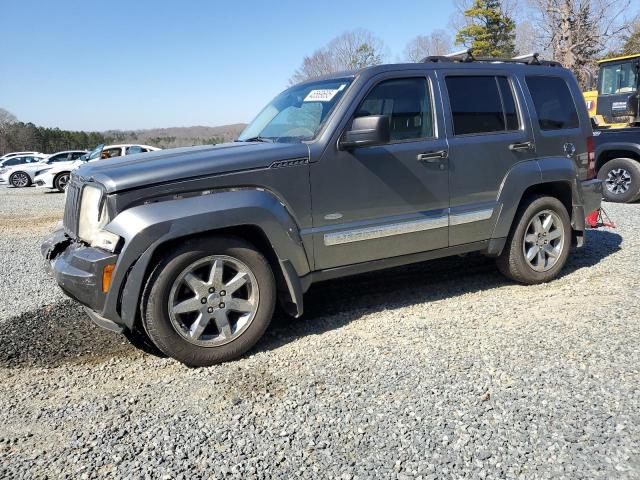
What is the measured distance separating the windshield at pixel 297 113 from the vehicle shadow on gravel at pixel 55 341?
205 centimetres

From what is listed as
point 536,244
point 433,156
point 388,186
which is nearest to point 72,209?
point 388,186

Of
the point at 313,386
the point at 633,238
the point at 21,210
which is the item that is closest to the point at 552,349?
the point at 313,386

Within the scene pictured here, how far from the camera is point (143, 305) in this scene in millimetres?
3467

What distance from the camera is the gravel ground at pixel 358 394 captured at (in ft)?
8.42

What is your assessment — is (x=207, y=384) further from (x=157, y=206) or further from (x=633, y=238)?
(x=633, y=238)

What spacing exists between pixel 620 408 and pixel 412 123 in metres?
2.58

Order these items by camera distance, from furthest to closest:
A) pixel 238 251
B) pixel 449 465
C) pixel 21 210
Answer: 1. pixel 21 210
2. pixel 238 251
3. pixel 449 465

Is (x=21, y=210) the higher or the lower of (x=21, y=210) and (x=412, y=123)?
the lower

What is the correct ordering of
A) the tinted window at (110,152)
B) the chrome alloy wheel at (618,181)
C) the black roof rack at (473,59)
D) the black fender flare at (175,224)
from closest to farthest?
the black fender flare at (175,224)
the black roof rack at (473,59)
the chrome alloy wheel at (618,181)
the tinted window at (110,152)

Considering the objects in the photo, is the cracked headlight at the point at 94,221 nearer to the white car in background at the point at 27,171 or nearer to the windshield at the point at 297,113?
the windshield at the point at 297,113

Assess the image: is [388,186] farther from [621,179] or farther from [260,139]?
[621,179]

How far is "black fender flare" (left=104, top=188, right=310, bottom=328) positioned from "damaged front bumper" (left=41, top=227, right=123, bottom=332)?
0.08 metres

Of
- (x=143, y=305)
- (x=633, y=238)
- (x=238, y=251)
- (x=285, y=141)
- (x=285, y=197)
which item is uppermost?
(x=285, y=141)

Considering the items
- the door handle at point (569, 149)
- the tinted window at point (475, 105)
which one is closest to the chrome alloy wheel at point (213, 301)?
the tinted window at point (475, 105)
